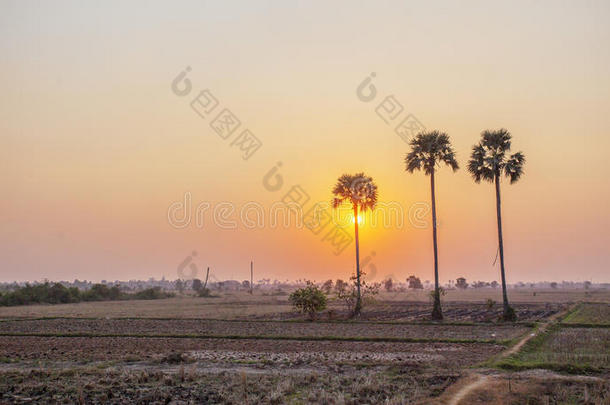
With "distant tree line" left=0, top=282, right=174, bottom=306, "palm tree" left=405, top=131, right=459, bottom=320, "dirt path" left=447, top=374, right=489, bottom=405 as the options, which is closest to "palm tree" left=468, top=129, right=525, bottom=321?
"palm tree" left=405, top=131, right=459, bottom=320

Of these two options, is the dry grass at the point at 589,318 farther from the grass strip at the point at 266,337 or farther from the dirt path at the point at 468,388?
the dirt path at the point at 468,388

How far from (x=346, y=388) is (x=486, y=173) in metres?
Result: 37.1

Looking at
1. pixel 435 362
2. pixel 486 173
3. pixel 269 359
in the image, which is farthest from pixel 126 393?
pixel 486 173

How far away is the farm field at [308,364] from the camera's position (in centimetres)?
1825

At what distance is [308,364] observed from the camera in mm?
25359

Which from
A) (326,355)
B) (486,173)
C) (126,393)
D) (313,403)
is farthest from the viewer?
(486,173)

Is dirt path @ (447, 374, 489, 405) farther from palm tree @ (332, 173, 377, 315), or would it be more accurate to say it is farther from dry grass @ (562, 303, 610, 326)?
palm tree @ (332, 173, 377, 315)

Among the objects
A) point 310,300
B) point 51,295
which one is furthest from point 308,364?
point 51,295

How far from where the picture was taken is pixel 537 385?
63.4 ft

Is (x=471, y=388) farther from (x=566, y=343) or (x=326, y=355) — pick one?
(x=566, y=343)

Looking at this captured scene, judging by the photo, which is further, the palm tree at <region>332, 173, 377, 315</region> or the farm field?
the palm tree at <region>332, 173, 377, 315</region>

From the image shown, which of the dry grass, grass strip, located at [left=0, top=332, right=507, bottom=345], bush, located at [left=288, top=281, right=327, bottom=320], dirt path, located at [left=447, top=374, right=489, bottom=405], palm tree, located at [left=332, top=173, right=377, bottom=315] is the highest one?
palm tree, located at [left=332, top=173, right=377, bottom=315]

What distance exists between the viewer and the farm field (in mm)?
18250

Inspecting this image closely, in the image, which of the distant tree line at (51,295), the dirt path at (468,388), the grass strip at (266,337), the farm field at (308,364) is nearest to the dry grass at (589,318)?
the farm field at (308,364)
